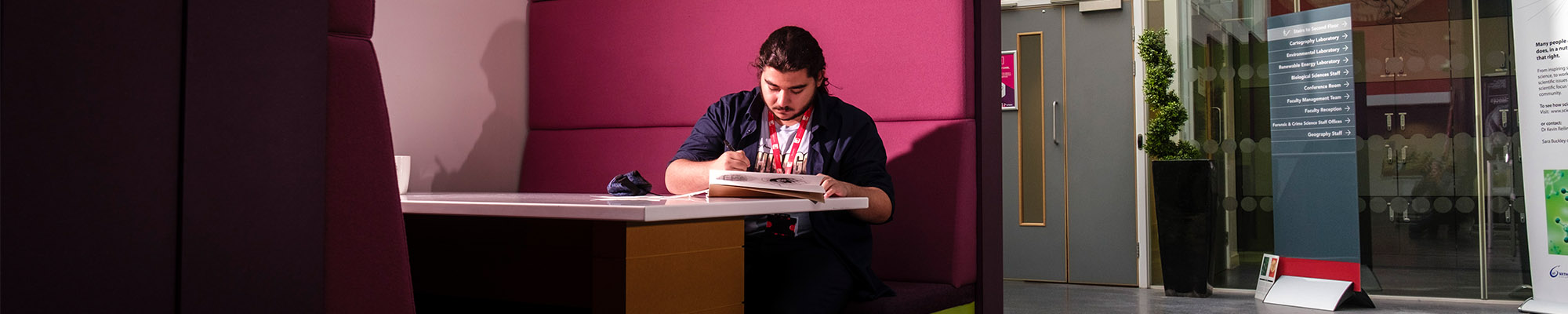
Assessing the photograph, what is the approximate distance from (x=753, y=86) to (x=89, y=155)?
2130 mm

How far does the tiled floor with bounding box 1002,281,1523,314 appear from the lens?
486 cm

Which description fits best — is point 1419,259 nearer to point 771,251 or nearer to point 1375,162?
point 1375,162

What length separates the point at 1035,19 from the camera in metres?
6.20

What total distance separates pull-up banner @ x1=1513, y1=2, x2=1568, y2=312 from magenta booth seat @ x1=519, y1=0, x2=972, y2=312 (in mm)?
3536

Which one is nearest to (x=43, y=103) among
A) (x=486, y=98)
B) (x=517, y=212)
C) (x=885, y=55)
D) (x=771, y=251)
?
(x=517, y=212)

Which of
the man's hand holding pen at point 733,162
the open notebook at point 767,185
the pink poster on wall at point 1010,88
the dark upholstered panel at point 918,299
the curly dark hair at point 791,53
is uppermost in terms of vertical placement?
the pink poster on wall at point 1010,88

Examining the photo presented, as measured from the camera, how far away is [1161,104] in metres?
5.57

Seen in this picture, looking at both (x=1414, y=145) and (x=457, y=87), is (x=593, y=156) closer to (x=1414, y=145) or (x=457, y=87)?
(x=457, y=87)

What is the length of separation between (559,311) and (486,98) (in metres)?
1.53

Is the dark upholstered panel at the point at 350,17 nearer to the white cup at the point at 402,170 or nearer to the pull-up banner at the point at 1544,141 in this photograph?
the white cup at the point at 402,170

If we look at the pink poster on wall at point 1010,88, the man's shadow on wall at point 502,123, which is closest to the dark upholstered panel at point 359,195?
the man's shadow on wall at point 502,123

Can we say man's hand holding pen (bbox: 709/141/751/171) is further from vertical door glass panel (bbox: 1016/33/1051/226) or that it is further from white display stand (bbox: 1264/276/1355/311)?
vertical door glass panel (bbox: 1016/33/1051/226)

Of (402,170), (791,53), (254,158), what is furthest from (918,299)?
(254,158)

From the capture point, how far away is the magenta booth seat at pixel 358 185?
3.65 ft
